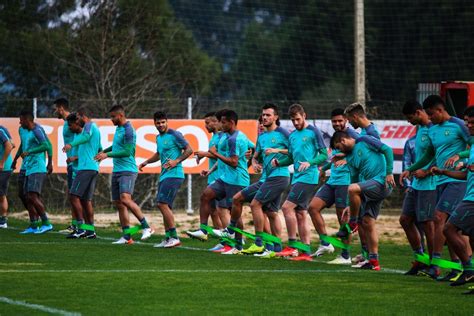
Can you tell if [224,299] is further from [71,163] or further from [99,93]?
[99,93]

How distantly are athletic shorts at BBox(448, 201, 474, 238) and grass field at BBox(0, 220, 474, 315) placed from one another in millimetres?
705

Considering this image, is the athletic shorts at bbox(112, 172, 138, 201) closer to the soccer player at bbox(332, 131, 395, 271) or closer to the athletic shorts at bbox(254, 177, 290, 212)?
the athletic shorts at bbox(254, 177, 290, 212)

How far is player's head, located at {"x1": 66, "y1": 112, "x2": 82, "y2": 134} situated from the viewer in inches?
846

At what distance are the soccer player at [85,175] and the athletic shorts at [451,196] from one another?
8.67m

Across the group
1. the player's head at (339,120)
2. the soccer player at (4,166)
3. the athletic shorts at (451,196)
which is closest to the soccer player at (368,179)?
the player's head at (339,120)

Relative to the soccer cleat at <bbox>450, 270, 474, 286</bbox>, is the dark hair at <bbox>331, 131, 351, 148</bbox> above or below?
above

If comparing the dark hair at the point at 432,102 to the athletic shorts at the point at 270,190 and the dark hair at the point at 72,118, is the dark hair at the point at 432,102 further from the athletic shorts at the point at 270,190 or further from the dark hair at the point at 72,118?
the dark hair at the point at 72,118

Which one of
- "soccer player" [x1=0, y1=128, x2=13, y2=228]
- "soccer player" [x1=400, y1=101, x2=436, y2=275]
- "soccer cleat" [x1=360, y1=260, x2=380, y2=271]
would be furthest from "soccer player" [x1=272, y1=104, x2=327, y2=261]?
"soccer player" [x1=0, y1=128, x2=13, y2=228]

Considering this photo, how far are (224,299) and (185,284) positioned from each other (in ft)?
4.68

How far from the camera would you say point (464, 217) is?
43.2 ft

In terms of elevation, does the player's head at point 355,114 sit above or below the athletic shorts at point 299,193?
above

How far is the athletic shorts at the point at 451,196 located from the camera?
46.8ft

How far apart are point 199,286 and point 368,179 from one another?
3.41 meters

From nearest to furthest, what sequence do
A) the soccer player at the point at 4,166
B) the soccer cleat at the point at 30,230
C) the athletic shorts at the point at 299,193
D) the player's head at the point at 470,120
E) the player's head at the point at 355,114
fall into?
the player's head at the point at 470,120 → the player's head at the point at 355,114 → the athletic shorts at the point at 299,193 → the soccer cleat at the point at 30,230 → the soccer player at the point at 4,166
